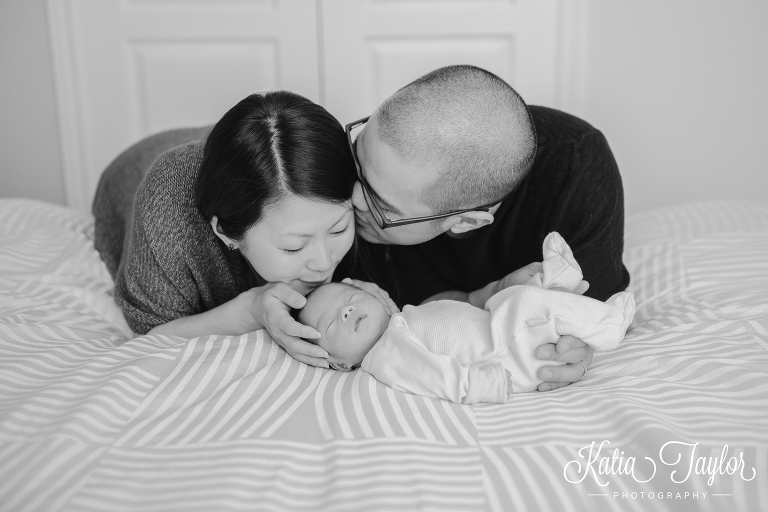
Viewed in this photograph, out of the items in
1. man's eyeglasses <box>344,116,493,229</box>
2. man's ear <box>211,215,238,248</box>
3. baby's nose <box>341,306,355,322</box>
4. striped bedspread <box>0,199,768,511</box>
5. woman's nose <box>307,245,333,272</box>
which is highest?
man's eyeglasses <box>344,116,493,229</box>

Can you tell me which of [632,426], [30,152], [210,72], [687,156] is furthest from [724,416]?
[30,152]

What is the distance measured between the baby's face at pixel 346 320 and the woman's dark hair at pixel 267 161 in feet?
0.68

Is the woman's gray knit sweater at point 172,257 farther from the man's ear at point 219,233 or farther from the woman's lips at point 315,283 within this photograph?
the woman's lips at point 315,283

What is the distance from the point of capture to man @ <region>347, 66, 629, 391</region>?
1287 mm

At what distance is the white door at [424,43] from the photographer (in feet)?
8.56

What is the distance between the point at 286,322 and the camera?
130 centimetres

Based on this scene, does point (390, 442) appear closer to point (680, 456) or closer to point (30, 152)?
point (680, 456)

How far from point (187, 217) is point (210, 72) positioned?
1.37m

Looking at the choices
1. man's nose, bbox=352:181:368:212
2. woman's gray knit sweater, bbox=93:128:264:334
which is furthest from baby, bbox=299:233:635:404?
woman's gray knit sweater, bbox=93:128:264:334

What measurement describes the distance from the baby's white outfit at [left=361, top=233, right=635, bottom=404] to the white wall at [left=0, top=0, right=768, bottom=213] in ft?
5.54

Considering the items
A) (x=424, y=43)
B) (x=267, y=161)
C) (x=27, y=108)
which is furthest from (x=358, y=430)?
(x=27, y=108)

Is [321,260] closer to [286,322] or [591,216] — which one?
[286,322]

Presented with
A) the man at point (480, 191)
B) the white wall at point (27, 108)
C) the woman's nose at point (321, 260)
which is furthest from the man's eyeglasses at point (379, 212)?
the white wall at point (27, 108)

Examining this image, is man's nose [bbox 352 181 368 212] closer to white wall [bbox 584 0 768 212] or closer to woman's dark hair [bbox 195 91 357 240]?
woman's dark hair [bbox 195 91 357 240]
